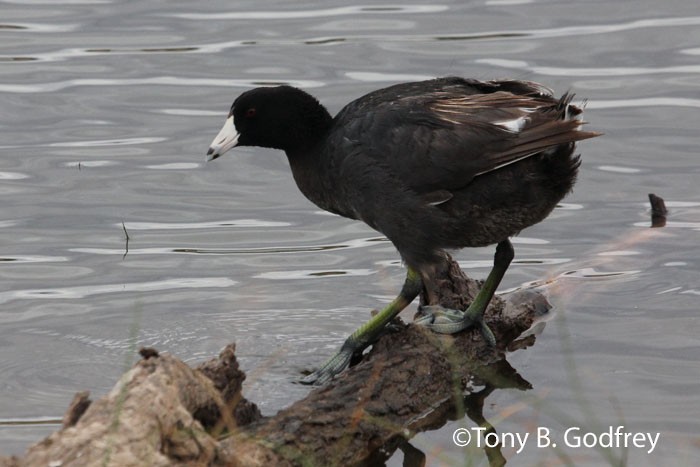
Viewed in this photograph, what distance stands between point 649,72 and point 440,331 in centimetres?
569

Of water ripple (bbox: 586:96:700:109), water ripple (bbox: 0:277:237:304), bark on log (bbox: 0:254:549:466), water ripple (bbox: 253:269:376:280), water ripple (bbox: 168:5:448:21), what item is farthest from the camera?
water ripple (bbox: 168:5:448:21)

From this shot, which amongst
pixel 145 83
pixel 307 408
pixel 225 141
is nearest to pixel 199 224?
pixel 225 141

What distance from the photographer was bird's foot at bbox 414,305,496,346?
21.1 ft

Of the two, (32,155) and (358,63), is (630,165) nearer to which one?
(358,63)

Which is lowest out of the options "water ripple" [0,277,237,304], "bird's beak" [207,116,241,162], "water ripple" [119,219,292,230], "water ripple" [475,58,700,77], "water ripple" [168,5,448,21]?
"water ripple" [119,219,292,230]

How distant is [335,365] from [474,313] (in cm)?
71

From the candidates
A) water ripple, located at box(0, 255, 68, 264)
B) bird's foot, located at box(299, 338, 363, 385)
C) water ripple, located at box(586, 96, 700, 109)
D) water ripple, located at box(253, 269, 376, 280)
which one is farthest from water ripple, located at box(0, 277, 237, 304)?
water ripple, located at box(586, 96, 700, 109)

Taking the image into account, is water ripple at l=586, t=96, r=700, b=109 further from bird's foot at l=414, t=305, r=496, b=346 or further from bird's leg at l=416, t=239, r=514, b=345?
bird's foot at l=414, t=305, r=496, b=346

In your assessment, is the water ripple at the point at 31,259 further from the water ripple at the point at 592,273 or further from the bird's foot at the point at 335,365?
the water ripple at the point at 592,273

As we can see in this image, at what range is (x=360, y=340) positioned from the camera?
21.3ft

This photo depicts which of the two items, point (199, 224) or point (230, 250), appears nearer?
point (230, 250)

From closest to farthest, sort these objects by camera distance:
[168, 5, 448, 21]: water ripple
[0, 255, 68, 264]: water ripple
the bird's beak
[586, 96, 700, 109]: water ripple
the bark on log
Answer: the bark on log < the bird's beak < [0, 255, 68, 264]: water ripple < [586, 96, 700, 109]: water ripple < [168, 5, 448, 21]: water ripple

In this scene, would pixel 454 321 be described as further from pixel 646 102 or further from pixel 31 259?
pixel 646 102

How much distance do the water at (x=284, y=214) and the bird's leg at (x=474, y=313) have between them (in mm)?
352
